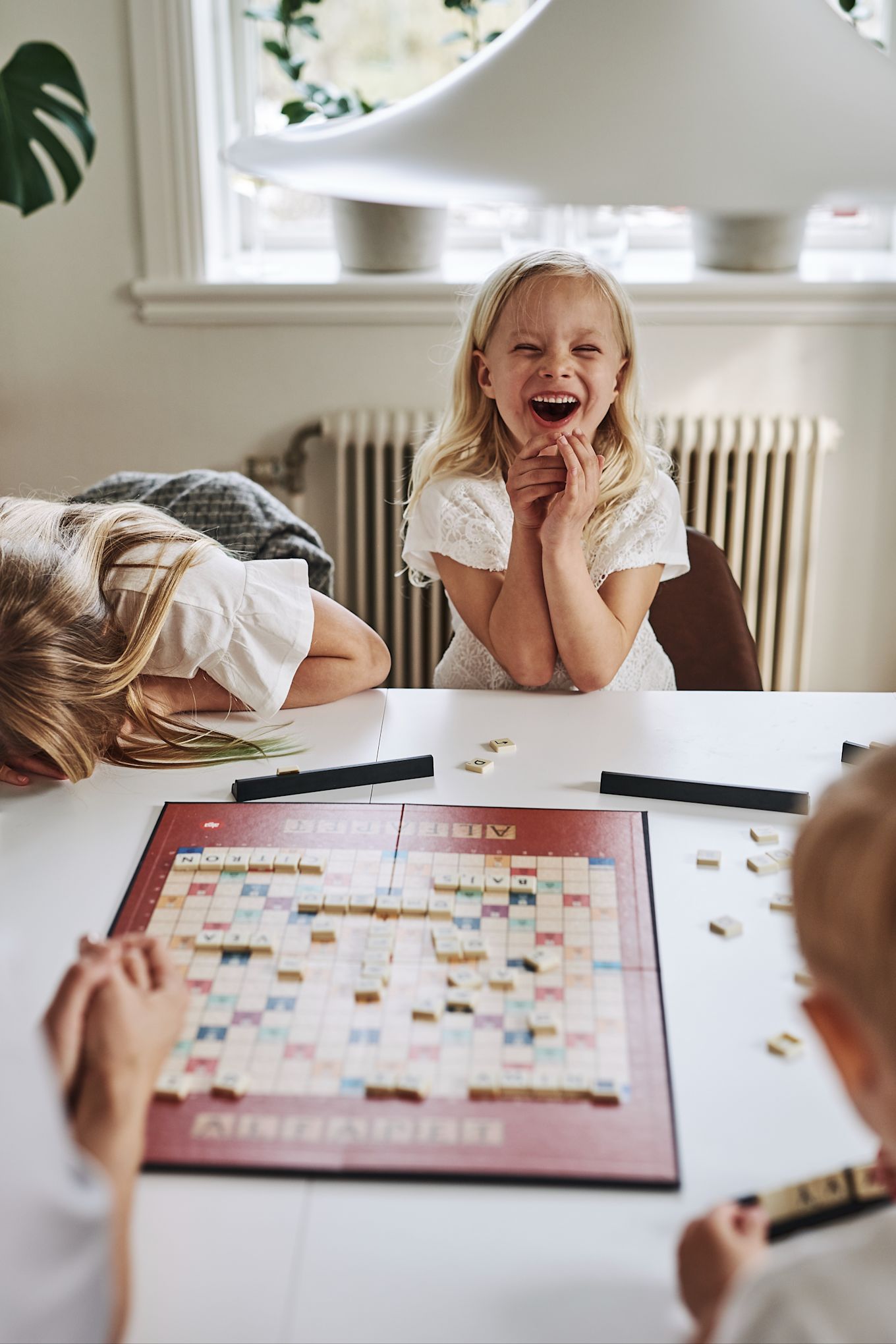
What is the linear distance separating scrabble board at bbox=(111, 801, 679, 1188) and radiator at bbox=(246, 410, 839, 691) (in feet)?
5.15

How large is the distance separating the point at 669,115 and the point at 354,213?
216 cm

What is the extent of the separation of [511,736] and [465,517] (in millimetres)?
417

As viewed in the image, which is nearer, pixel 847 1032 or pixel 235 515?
pixel 847 1032

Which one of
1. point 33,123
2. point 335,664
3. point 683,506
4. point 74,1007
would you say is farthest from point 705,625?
point 33,123

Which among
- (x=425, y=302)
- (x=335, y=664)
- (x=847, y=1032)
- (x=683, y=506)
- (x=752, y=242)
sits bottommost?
(x=683, y=506)

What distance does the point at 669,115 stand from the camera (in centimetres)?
61

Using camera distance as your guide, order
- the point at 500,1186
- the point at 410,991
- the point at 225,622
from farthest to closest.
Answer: the point at 225,622 → the point at 410,991 → the point at 500,1186

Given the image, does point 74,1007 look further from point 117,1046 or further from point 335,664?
point 335,664

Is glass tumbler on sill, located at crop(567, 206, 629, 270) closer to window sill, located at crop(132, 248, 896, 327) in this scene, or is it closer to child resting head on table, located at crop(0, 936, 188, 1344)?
window sill, located at crop(132, 248, 896, 327)

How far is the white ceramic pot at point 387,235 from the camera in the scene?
2.63 metres

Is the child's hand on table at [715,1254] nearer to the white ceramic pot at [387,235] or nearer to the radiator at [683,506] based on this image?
the radiator at [683,506]

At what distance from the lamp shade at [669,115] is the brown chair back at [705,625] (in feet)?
3.85

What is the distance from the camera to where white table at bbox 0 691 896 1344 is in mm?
633

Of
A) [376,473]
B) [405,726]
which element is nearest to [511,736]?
[405,726]
